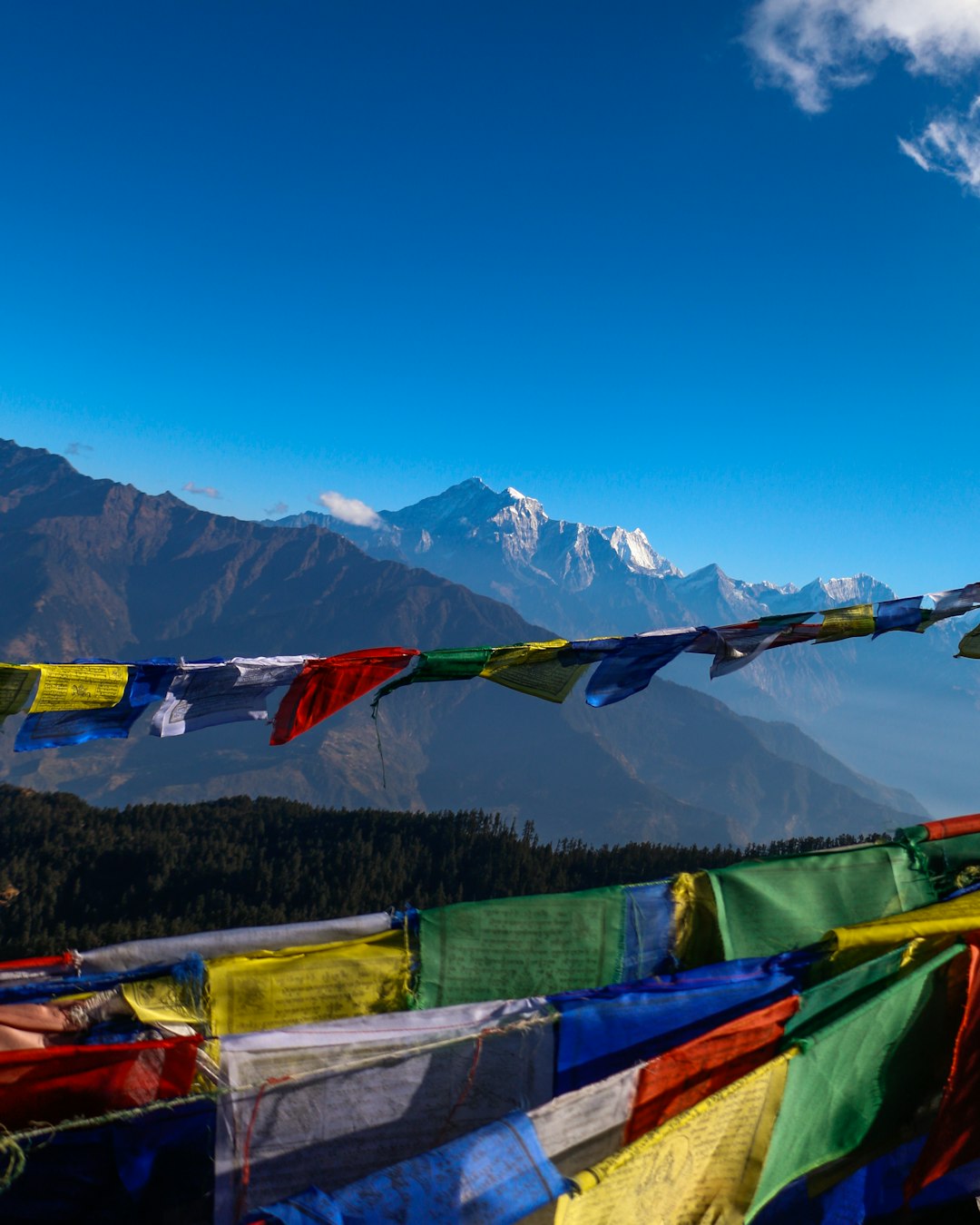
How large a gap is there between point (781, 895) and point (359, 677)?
514cm

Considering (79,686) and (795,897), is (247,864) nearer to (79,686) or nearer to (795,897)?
(79,686)

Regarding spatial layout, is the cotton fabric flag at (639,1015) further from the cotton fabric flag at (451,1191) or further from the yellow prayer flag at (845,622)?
the yellow prayer flag at (845,622)

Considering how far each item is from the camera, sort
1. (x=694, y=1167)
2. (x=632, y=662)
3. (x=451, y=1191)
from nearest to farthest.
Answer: (x=451, y=1191)
(x=694, y=1167)
(x=632, y=662)

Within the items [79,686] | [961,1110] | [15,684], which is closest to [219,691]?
[79,686]

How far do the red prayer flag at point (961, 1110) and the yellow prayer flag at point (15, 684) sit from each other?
8.64m

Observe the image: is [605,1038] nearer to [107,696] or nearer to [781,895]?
[781,895]

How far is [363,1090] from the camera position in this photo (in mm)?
5305

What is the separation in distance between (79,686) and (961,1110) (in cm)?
884

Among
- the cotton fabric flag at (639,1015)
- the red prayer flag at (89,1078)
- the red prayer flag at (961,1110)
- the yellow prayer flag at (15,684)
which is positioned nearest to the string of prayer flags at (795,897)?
the cotton fabric flag at (639,1015)

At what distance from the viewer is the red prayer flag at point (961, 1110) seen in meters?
6.23

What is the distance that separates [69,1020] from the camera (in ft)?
18.9

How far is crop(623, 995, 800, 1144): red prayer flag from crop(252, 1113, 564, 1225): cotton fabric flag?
1.04m

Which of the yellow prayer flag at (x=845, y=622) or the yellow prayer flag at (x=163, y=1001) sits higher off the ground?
the yellow prayer flag at (x=845, y=622)

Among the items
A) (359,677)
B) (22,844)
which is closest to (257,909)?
(22,844)
